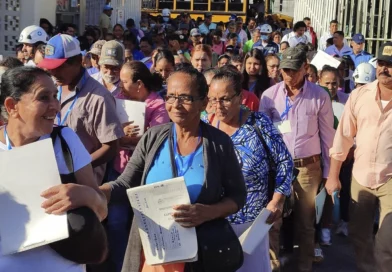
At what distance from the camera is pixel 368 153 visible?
17.7 ft

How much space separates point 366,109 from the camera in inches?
214

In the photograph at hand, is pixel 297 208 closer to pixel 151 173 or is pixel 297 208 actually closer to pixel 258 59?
pixel 258 59

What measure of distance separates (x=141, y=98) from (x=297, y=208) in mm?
1674

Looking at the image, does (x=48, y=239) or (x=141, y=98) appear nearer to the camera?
(x=48, y=239)

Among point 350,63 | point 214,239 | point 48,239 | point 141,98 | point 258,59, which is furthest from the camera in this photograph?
point 350,63

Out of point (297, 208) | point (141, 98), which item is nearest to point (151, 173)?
point (141, 98)

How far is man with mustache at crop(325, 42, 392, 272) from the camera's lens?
17.5 feet

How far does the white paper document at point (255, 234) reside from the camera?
4051 millimetres

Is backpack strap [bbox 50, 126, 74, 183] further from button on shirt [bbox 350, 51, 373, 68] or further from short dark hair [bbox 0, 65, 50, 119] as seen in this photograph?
button on shirt [bbox 350, 51, 373, 68]

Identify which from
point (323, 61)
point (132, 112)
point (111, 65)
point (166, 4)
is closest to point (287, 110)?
point (132, 112)

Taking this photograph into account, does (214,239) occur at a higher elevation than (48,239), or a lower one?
lower

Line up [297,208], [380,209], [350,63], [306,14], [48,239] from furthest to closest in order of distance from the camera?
1. [306,14]
2. [350,63]
3. [297,208]
4. [380,209]
5. [48,239]

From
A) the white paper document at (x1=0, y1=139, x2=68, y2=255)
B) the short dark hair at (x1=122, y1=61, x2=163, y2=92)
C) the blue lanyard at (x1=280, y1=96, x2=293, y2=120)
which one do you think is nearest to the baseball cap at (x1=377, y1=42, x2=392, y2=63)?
the blue lanyard at (x1=280, y1=96, x2=293, y2=120)

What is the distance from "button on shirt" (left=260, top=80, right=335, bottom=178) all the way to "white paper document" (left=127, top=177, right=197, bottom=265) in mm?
2677
